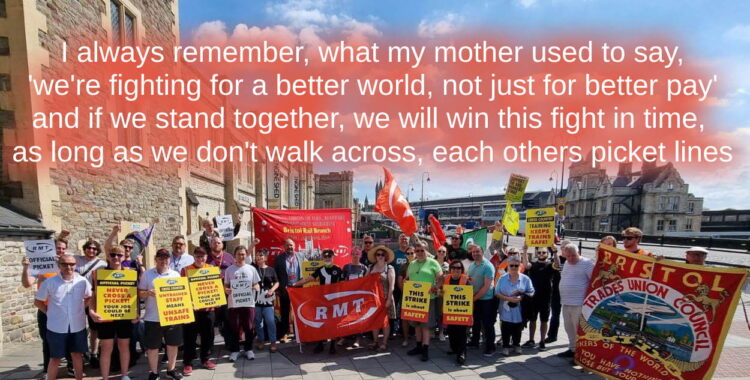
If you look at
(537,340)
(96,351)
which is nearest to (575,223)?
(537,340)

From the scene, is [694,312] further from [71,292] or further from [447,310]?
[71,292]

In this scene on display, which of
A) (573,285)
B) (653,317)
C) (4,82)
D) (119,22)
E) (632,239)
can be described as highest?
(119,22)

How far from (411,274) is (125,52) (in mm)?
11126

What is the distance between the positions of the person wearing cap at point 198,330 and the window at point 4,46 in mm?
6300

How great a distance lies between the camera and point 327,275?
6.45 metres

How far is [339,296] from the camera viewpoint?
247 inches

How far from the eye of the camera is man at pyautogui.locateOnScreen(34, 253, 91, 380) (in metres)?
4.56

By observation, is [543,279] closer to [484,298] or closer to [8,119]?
[484,298]

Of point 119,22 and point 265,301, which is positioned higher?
point 119,22

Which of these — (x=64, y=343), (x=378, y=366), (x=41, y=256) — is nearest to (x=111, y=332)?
(x=64, y=343)

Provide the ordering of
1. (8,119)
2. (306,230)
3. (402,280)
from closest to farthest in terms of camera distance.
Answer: (402,280) < (8,119) < (306,230)

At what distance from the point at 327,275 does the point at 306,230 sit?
2.61m

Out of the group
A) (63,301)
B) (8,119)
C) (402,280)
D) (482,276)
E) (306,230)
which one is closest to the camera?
(63,301)

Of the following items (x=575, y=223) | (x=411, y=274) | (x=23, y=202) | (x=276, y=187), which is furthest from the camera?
(x=575, y=223)
